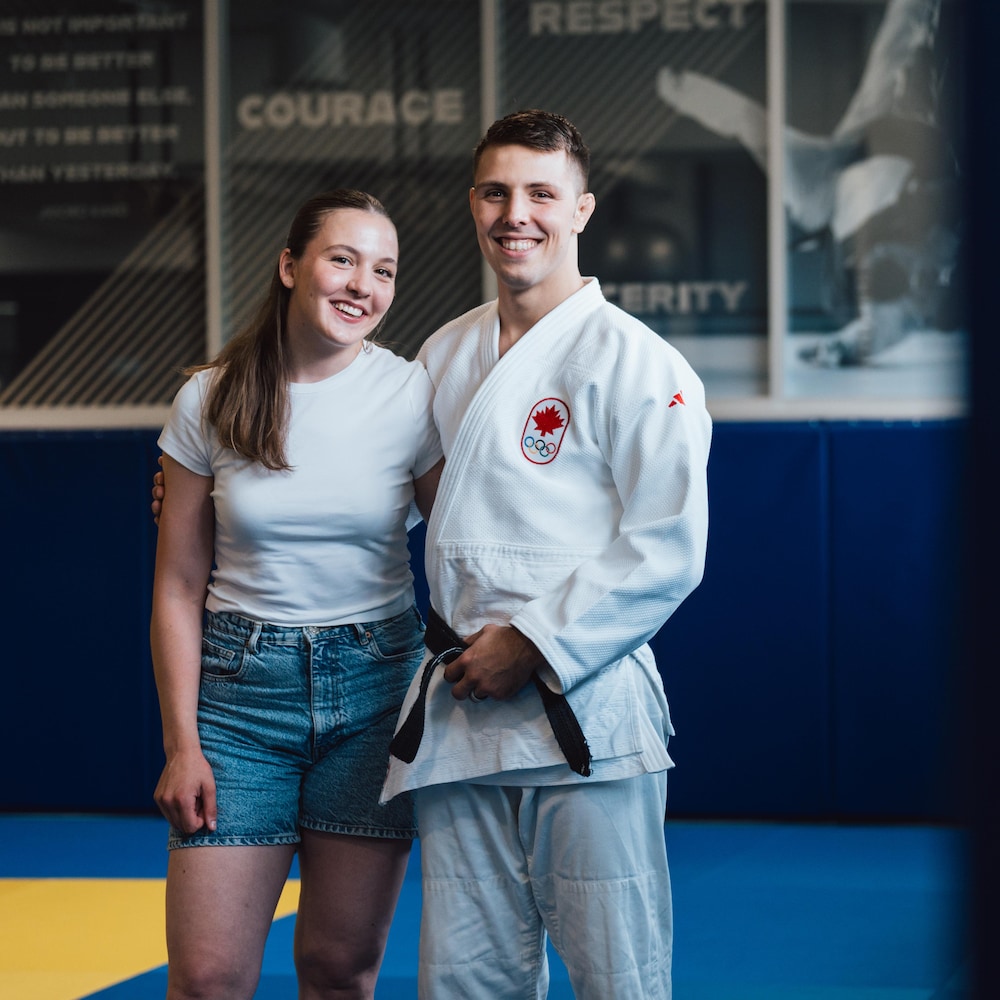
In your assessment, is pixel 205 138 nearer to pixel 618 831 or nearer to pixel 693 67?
pixel 693 67

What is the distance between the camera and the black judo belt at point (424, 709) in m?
1.70

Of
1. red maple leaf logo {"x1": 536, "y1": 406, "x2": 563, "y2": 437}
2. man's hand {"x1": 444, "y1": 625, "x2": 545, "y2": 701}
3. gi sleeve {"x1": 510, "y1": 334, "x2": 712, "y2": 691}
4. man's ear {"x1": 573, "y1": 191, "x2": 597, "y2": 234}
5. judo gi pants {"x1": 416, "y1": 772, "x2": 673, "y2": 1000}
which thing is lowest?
judo gi pants {"x1": 416, "y1": 772, "x2": 673, "y2": 1000}

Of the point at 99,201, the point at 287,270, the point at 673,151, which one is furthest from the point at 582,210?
the point at 99,201

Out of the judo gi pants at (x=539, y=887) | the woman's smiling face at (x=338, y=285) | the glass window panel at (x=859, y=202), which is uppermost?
the glass window panel at (x=859, y=202)

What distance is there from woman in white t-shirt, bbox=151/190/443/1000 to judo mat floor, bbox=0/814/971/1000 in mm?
1104

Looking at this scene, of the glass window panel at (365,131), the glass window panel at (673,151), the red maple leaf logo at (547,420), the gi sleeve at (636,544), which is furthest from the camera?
the glass window panel at (365,131)

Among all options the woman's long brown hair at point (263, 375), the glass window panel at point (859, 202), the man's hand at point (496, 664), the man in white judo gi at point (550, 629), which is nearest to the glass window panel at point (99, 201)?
the glass window panel at point (859, 202)

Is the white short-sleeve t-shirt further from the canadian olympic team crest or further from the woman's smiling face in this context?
the canadian olympic team crest

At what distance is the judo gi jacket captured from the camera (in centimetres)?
169

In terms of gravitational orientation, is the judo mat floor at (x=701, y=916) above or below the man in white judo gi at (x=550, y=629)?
below

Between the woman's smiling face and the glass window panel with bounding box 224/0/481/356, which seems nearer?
the woman's smiling face

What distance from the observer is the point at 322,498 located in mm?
1880

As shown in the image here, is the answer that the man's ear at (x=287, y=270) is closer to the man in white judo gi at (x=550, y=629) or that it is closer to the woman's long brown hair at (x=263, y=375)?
the woman's long brown hair at (x=263, y=375)

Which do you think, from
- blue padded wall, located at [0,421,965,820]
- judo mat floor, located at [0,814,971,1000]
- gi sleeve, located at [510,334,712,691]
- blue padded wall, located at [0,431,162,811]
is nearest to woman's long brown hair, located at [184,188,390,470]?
gi sleeve, located at [510,334,712,691]
